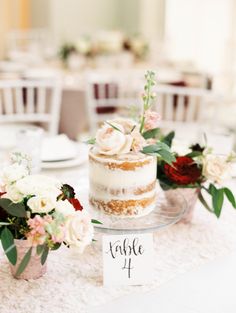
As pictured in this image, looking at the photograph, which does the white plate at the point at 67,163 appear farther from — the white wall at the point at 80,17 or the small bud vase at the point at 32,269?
the white wall at the point at 80,17

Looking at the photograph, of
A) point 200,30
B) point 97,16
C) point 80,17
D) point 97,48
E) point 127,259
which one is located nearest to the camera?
point 127,259

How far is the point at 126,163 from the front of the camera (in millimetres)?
1213

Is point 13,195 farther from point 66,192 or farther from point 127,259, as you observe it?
point 127,259

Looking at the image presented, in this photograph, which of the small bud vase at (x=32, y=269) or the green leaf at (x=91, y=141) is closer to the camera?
the small bud vase at (x=32, y=269)

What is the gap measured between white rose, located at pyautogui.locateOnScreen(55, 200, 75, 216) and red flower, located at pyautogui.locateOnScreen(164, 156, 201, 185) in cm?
39

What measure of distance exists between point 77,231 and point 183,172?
429mm

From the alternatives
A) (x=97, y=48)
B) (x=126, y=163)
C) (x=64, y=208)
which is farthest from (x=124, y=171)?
(x=97, y=48)

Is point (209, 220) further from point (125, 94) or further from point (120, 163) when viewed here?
point (125, 94)

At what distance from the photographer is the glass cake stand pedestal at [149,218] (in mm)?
1186

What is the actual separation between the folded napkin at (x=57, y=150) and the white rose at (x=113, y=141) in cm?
59

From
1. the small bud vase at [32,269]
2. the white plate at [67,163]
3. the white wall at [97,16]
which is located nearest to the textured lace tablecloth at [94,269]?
the small bud vase at [32,269]

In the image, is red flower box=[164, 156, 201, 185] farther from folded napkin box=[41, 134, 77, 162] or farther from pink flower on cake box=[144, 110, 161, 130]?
folded napkin box=[41, 134, 77, 162]

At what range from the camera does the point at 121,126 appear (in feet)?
4.04

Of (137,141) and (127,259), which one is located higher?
(137,141)
